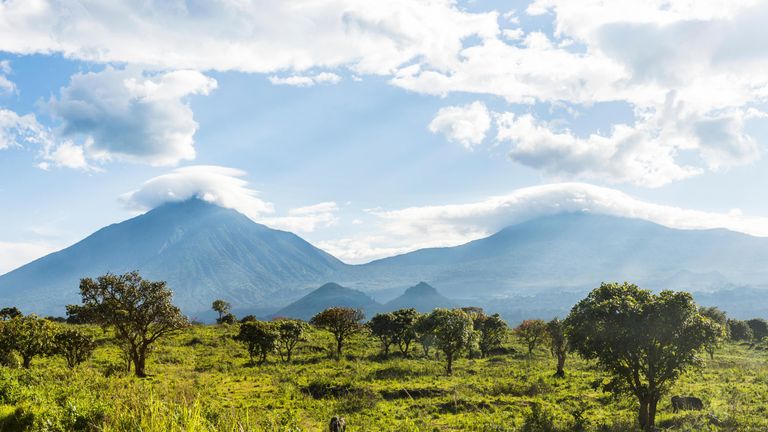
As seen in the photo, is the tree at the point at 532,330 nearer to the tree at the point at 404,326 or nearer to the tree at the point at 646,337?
the tree at the point at 404,326

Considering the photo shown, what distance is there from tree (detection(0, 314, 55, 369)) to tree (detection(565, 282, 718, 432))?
44.3 meters

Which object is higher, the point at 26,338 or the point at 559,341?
the point at 26,338

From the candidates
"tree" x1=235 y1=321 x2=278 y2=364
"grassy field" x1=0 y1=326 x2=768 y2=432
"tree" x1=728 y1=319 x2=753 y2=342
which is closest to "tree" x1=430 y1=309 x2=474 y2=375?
"grassy field" x1=0 y1=326 x2=768 y2=432

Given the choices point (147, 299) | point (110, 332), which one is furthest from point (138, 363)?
point (110, 332)

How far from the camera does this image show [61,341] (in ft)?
137

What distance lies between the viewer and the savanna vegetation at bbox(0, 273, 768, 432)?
1390 cm

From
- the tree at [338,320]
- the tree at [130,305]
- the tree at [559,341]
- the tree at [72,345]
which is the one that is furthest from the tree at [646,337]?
the tree at [338,320]

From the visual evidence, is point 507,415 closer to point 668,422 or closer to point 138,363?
point 668,422

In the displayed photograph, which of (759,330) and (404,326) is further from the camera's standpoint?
(759,330)

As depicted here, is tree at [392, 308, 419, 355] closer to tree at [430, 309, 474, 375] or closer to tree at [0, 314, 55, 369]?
tree at [430, 309, 474, 375]

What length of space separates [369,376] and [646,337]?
97.8ft

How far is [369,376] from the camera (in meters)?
47.9

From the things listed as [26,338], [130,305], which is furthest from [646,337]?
[26,338]

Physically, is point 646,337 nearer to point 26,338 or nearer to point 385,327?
point 26,338
